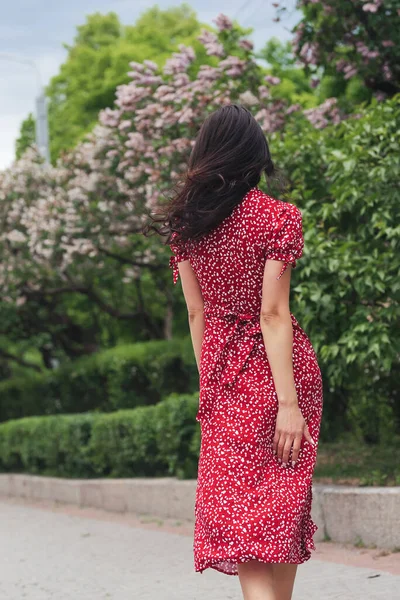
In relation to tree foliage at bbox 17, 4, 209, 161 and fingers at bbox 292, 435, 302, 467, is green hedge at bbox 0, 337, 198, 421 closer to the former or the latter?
fingers at bbox 292, 435, 302, 467

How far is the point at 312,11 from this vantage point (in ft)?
29.1

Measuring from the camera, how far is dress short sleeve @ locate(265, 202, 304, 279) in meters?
3.44

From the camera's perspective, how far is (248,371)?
139 inches

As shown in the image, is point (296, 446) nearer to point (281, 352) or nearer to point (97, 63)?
point (281, 352)

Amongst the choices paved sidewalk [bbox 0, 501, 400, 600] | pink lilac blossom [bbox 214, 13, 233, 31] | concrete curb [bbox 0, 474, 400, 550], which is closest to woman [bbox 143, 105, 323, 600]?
paved sidewalk [bbox 0, 501, 400, 600]

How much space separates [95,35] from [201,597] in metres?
36.1

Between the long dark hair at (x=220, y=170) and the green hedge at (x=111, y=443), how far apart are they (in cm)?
546

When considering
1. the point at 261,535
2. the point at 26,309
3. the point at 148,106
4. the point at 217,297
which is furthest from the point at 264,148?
the point at 26,309

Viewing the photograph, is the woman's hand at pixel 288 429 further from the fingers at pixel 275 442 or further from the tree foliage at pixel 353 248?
the tree foliage at pixel 353 248

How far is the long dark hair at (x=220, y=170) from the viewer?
3.50 metres

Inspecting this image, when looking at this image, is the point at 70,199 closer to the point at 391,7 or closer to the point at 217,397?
the point at 391,7

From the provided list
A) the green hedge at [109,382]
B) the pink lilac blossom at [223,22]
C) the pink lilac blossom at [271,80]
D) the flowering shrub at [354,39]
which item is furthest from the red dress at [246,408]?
the green hedge at [109,382]

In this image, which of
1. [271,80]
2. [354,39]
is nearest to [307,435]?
[354,39]

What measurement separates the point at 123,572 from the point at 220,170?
374cm
